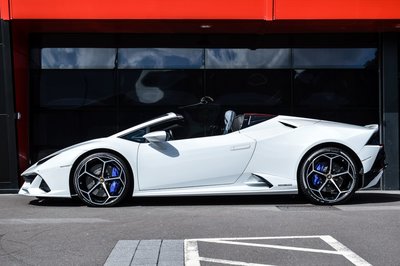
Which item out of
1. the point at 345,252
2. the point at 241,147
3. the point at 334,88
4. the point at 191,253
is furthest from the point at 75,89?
the point at 345,252

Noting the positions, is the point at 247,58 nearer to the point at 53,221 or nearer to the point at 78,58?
the point at 78,58

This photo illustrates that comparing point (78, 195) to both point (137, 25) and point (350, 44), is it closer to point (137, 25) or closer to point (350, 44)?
point (137, 25)

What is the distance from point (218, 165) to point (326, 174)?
1522 mm

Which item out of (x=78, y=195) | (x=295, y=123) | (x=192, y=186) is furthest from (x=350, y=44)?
(x=78, y=195)

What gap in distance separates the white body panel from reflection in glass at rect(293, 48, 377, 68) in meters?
3.28

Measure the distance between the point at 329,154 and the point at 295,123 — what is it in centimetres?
65

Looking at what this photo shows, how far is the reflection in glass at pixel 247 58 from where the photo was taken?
10.8 m

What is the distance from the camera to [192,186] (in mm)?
7680

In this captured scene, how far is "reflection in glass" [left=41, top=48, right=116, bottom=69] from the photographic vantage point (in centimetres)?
1077

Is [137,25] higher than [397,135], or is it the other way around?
[137,25]
